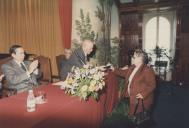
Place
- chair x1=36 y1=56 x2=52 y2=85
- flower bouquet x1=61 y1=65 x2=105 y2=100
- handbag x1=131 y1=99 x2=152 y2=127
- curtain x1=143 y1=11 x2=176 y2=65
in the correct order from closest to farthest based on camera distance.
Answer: flower bouquet x1=61 y1=65 x2=105 y2=100, handbag x1=131 y1=99 x2=152 y2=127, chair x1=36 y1=56 x2=52 y2=85, curtain x1=143 y1=11 x2=176 y2=65

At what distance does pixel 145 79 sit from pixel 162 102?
8.59 feet

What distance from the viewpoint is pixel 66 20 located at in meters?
6.89

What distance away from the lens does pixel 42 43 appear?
7.26 metres

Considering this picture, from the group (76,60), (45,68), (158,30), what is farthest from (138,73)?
(158,30)

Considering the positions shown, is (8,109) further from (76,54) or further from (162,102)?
(162,102)

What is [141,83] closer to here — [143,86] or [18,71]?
[143,86]

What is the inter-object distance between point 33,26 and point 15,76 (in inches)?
140

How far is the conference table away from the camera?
231cm

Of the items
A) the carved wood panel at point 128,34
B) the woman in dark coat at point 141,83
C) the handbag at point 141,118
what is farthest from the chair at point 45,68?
the carved wood panel at point 128,34

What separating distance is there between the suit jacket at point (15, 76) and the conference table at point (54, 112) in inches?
19.6

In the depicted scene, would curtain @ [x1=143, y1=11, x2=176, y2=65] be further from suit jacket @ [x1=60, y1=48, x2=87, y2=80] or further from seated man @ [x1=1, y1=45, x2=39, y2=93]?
seated man @ [x1=1, y1=45, x2=39, y2=93]

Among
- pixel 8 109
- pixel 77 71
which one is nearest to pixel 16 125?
pixel 8 109

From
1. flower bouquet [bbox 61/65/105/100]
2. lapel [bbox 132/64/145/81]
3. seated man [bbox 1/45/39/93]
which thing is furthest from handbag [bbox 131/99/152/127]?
seated man [bbox 1/45/39/93]

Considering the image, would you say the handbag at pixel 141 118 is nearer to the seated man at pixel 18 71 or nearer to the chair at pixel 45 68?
the seated man at pixel 18 71
